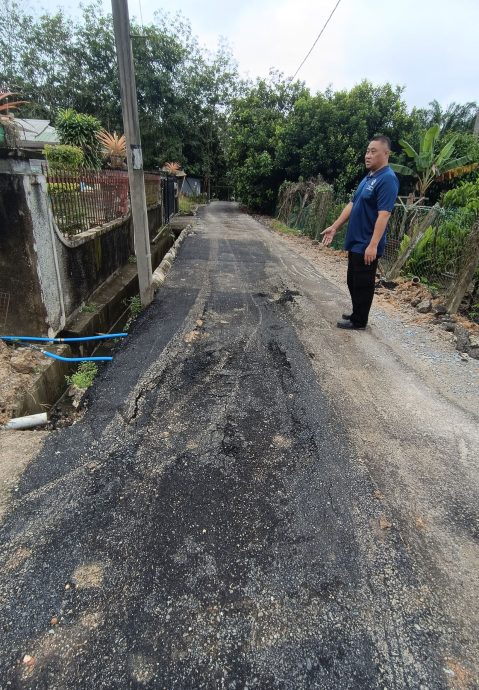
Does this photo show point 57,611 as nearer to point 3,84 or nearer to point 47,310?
point 47,310

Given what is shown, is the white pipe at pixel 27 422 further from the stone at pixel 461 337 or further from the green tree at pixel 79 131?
the green tree at pixel 79 131

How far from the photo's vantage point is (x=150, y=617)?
4.77ft

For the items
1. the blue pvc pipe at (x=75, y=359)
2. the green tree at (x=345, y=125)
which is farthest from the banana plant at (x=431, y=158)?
the blue pvc pipe at (x=75, y=359)

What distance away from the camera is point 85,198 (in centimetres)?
513

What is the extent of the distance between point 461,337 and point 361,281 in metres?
1.37

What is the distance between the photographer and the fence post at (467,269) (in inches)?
187

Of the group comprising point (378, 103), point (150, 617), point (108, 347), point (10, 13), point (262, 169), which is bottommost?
point (108, 347)

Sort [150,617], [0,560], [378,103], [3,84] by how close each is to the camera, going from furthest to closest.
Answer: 1. [3,84]
2. [378,103]
3. [0,560]
4. [150,617]

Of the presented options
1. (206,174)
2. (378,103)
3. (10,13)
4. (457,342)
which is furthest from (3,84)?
(457,342)

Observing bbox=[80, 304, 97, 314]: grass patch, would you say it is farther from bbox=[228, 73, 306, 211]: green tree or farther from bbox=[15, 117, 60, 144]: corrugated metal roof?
bbox=[228, 73, 306, 211]: green tree

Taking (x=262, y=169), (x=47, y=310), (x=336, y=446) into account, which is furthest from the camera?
(x=262, y=169)

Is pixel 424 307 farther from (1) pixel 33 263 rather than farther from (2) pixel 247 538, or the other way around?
(1) pixel 33 263

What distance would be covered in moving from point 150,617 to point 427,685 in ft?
3.46

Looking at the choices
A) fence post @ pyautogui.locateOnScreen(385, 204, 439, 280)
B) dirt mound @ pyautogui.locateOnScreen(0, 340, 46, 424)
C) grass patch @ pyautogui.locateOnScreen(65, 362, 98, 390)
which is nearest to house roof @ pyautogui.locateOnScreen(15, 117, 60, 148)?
fence post @ pyautogui.locateOnScreen(385, 204, 439, 280)
